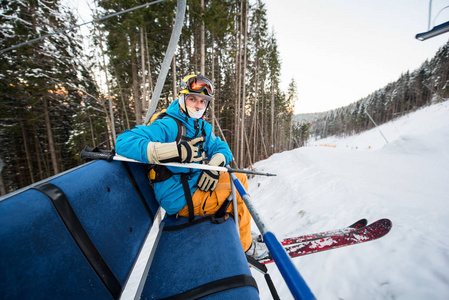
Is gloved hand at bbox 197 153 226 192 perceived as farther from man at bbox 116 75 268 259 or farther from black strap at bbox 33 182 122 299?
black strap at bbox 33 182 122 299

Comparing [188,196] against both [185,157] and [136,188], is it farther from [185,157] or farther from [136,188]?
[136,188]

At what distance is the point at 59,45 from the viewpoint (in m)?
7.20

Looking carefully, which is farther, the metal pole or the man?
the metal pole

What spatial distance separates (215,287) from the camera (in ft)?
3.53

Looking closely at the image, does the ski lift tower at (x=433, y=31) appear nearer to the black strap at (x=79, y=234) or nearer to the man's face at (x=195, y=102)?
the man's face at (x=195, y=102)

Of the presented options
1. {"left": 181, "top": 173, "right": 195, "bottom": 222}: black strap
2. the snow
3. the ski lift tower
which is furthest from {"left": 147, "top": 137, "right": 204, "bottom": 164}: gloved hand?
the ski lift tower

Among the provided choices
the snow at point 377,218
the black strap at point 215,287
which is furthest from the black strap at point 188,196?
the snow at point 377,218

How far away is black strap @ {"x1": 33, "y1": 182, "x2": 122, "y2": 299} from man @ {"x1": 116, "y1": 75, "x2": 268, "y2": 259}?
0.68 meters

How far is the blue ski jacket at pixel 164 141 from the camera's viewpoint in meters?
1.58

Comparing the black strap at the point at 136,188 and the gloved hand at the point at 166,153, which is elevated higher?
the gloved hand at the point at 166,153

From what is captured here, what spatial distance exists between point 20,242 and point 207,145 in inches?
82.6

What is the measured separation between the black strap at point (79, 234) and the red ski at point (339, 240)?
7.35ft

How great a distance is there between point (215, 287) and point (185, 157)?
1.13 metres

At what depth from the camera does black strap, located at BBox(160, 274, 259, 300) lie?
1056 millimetres
